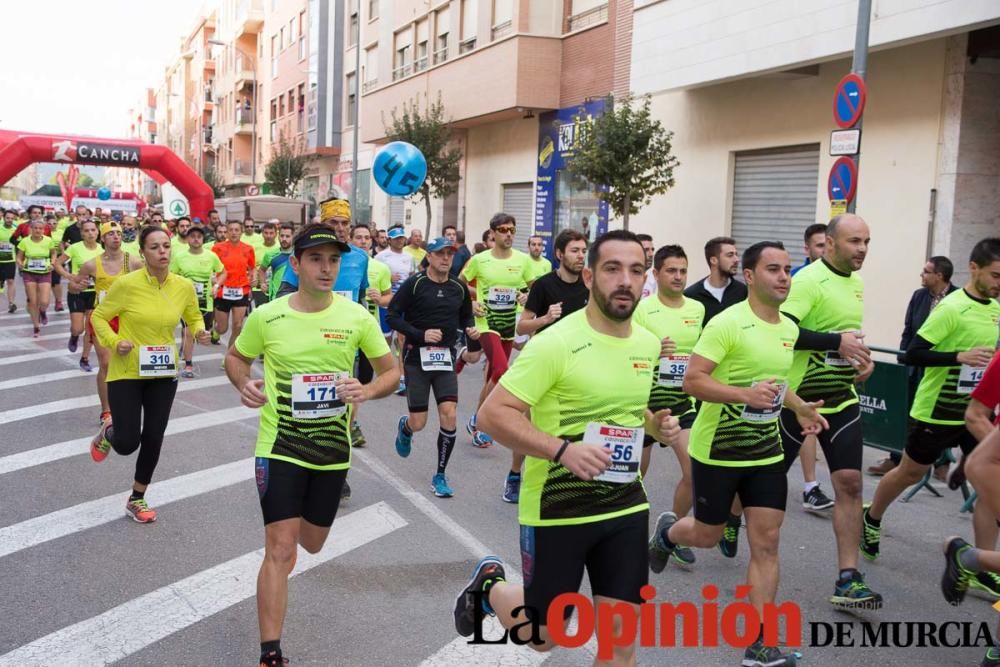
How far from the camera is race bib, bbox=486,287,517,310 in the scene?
9383 mm

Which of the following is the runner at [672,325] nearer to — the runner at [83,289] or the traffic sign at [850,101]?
the traffic sign at [850,101]

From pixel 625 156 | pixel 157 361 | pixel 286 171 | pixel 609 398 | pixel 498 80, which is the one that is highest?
pixel 498 80

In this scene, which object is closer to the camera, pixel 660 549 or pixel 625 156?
pixel 660 549

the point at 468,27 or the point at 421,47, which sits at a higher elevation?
the point at 421,47

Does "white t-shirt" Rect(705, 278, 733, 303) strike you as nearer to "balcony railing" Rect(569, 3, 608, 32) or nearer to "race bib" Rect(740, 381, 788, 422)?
"race bib" Rect(740, 381, 788, 422)

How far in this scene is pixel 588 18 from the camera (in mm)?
22500

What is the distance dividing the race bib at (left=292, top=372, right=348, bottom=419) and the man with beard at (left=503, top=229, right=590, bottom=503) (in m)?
3.07

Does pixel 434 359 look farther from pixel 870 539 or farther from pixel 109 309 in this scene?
pixel 870 539

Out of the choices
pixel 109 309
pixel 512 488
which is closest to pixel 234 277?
pixel 109 309

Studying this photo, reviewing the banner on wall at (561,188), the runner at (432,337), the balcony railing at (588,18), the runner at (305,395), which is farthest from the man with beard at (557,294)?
the balcony railing at (588,18)

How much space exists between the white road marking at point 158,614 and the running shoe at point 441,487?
3.42 feet

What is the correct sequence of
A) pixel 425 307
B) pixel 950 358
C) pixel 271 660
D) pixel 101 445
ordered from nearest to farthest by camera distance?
1. pixel 271 660
2. pixel 950 358
3. pixel 101 445
4. pixel 425 307

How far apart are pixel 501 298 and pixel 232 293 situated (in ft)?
20.8

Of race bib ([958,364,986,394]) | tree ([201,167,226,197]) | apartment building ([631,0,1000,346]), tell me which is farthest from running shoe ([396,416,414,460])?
tree ([201,167,226,197])
